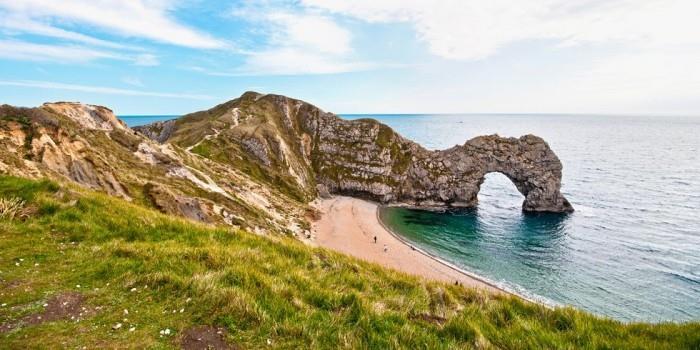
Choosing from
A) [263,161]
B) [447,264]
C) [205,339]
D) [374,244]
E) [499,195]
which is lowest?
[447,264]

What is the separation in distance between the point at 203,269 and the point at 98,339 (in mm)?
3077

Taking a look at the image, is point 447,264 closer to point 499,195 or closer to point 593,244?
point 593,244

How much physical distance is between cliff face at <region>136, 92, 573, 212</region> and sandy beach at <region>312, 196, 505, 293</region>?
13.4 m

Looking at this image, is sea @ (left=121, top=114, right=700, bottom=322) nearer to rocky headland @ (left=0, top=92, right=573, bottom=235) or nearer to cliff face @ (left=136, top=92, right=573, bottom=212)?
cliff face @ (left=136, top=92, right=573, bottom=212)

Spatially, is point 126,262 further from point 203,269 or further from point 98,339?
point 98,339

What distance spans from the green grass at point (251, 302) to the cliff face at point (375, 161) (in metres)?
84.8

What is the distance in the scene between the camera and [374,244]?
69.5m

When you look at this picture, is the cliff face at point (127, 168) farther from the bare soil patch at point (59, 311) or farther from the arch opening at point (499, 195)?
the arch opening at point (499, 195)

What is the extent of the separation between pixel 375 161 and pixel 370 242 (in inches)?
1962

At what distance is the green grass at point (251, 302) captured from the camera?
6.36 m

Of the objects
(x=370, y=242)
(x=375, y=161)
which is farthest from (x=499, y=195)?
(x=370, y=242)

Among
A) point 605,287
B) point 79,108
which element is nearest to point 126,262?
point 605,287

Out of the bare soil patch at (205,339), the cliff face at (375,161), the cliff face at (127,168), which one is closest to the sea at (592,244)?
the cliff face at (375,161)

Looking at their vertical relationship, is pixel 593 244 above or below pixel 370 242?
above
